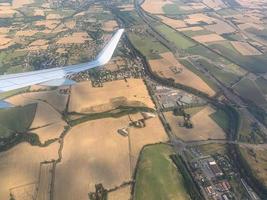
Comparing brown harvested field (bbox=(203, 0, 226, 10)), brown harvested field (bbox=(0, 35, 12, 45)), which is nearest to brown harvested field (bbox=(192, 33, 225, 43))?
brown harvested field (bbox=(203, 0, 226, 10))

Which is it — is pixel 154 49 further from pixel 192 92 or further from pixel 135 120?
pixel 135 120

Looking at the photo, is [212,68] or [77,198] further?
[212,68]

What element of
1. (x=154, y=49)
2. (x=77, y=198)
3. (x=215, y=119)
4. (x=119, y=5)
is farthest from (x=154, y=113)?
(x=119, y=5)

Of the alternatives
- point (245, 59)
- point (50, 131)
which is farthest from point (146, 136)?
point (245, 59)

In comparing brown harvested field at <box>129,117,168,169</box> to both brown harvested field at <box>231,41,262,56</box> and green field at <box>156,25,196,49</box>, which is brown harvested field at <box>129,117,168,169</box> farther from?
brown harvested field at <box>231,41,262,56</box>

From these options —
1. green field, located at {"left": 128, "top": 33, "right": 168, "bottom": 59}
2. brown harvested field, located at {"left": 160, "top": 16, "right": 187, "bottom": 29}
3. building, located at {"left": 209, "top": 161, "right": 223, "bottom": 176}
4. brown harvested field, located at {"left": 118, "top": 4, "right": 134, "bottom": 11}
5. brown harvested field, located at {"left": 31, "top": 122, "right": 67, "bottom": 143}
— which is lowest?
building, located at {"left": 209, "top": 161, "right": 223, "bottom": 176}

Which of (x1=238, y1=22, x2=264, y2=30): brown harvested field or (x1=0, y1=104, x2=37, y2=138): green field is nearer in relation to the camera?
(x1=0, y1=104, x2=37, y2=138): green field

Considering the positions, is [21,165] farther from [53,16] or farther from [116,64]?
[53,16]
